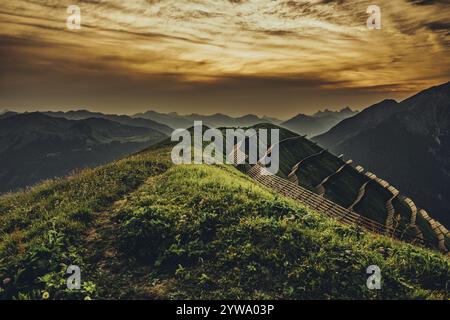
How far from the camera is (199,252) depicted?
49.6ft

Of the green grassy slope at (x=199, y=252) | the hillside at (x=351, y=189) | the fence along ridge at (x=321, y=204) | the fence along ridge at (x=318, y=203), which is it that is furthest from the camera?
the hillside at (x=351, y=189)

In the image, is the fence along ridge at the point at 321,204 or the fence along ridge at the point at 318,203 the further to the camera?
the fence along ridge at the point at 318,203

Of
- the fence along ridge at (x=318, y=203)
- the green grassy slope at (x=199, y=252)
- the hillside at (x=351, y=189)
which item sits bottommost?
the hillside at (x=351, y=189)

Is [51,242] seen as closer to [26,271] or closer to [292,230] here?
[26,271]

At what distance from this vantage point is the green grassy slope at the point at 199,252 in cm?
1301

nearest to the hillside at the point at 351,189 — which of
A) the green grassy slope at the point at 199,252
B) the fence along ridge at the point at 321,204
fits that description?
the fence along ridge at the point at 321,204

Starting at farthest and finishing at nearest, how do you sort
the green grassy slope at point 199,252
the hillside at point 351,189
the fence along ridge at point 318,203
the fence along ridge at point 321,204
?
the hillside at point 351,189 → the fence along ridge at point 318,203 → the fence along ridge at point 321,204 → the green grassy slope at point 199,252

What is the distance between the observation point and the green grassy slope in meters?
13.0

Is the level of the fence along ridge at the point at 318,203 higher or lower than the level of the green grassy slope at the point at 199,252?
lower

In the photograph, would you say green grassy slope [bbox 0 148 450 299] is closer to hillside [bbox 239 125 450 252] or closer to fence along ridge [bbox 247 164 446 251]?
fence along ridge [bbox 247 164 446 251]

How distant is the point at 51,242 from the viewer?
15.4 m

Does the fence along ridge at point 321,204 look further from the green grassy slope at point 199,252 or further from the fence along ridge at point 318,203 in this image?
the green grassy slope at point 199,252
